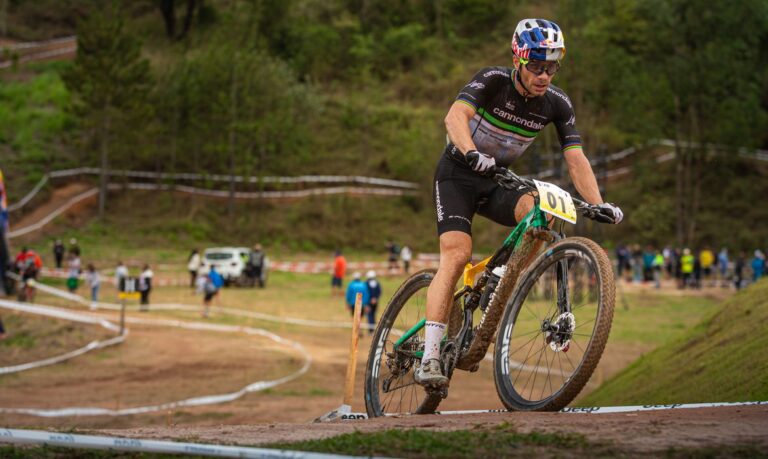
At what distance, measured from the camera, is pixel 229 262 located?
44500 millimetres

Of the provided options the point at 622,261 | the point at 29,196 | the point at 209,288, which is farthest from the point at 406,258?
the point at 29,196

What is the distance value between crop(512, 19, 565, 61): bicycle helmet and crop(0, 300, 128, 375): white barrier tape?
18.4 metres

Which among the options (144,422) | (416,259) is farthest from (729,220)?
(144,422)

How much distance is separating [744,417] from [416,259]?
52704 mm

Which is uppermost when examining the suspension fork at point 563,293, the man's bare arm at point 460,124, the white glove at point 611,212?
the man's bare arm at point 460,124

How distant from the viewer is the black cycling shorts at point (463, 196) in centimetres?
725

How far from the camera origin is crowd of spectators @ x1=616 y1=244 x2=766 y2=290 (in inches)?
1764

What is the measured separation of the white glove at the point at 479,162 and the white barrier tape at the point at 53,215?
49.3 meters

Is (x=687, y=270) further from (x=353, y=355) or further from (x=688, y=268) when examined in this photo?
(x=353, y=355)

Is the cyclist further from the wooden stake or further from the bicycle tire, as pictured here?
the wooden stake

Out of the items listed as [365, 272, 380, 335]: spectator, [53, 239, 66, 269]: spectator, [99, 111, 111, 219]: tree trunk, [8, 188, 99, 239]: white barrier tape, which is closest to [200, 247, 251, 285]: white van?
[53, 239, 66, 269]: spectator

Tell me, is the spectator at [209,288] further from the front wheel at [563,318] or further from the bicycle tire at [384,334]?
the front wheel at [563,318]

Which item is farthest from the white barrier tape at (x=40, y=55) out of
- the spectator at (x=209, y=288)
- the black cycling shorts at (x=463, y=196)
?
the black cycling shorts at (x=463, y=196)

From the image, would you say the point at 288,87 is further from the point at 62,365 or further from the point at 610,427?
the point at 610,427
